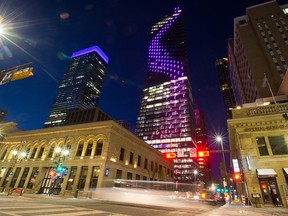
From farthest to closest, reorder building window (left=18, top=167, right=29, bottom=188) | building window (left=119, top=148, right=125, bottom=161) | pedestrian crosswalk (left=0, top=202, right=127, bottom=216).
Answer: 1. building window (left=18, top=167, right=29, bottom=188)
2. building window (left=119, top=148, right=125, bottom=161)
3. pedestrian crosswalk (left=0, top=202, right=127, bottom=216)

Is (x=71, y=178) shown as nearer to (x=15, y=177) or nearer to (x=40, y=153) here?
(x=40, y=153)

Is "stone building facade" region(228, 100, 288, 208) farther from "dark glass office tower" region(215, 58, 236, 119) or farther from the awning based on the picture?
"dark glass office tower" region(215, 58, 236, 119)

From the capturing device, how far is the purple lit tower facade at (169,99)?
406 feet

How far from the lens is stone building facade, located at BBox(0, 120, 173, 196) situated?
93.8ft

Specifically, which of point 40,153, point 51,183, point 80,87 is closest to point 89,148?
point 51,183

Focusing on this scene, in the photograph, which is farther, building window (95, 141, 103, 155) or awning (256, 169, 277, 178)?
building window (95, 141, 103, 155)

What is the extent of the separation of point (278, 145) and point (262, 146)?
4.76ft

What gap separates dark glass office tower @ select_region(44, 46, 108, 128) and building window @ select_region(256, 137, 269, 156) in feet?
546

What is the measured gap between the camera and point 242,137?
1956cm

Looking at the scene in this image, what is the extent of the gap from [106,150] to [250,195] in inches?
790

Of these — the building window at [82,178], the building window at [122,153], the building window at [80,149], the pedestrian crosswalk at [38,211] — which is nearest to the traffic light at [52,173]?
the building window at [80,149]

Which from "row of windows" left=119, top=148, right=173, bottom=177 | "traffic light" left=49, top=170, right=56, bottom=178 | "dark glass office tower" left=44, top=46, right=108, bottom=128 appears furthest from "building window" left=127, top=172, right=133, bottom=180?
"dark glass office tower" left=44, top=46, right=108, bottom=128

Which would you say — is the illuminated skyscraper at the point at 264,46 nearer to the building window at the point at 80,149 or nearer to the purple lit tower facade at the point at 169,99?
the building window at the point at 80,149

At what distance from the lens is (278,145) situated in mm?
18469
